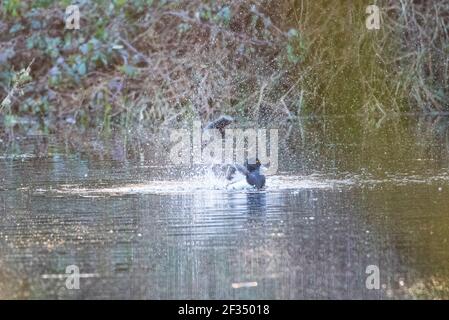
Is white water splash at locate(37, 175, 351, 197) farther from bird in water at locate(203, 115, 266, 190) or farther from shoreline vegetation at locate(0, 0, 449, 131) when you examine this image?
shoreline vegetation at locate(0, 0, 449, 131)

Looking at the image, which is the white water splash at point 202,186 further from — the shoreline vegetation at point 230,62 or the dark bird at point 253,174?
the shoreline vegetation at point 230,62

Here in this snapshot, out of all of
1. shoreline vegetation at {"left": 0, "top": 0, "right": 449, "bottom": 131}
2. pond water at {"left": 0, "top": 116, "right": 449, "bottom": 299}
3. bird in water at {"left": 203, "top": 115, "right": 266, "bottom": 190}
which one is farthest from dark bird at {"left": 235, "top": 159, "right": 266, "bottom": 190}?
shoreline vegetation at {"left": 0, "top": 0, "right": 449, "bottom": 131}

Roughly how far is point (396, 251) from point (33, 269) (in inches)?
82.7

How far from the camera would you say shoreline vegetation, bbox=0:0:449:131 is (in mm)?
17016

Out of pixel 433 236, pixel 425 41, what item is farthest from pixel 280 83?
pixel 433 236

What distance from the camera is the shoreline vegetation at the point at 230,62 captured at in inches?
670

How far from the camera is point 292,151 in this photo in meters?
12.5

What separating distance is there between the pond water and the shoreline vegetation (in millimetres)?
4465

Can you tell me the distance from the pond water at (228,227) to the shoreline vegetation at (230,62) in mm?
4465

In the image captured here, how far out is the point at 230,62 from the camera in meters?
17.3

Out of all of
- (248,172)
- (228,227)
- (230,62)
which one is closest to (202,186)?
(248,172)

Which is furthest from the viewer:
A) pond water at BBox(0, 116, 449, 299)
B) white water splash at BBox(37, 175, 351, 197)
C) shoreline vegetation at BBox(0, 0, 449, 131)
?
shoreline vegetation at BBox(0, 0, 449, 131)

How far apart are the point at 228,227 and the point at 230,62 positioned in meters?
9.72

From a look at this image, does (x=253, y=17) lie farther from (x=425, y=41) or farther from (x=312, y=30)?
(x=425, y=41)
